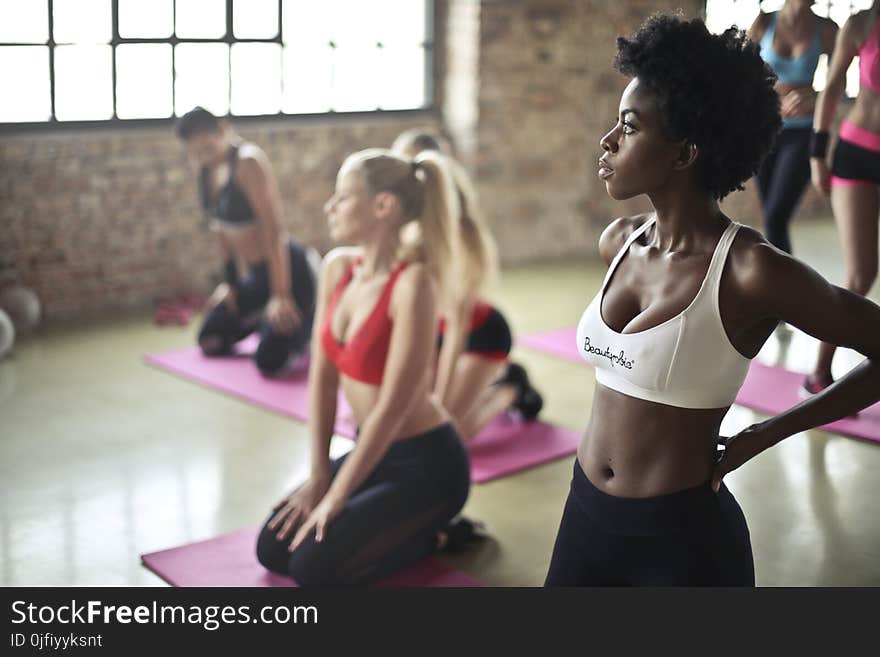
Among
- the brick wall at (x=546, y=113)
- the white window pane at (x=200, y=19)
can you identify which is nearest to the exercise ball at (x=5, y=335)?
the white window pane at (x=200, y=19)

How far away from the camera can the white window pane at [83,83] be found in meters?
6.28

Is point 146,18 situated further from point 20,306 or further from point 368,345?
point 368,345

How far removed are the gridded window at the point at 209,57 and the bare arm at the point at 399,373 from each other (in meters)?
3.89

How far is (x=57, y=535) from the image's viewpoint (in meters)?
3.60

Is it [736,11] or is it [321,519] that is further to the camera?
[736,11]

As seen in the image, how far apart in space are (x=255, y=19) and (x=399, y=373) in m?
4.38

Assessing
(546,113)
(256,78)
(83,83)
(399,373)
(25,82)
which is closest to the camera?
(399,373)

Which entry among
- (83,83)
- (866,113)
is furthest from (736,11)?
(83,83)

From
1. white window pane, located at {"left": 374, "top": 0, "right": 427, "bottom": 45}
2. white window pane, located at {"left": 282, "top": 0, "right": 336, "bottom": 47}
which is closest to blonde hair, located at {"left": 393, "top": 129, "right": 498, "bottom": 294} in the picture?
white window pane, located at {"left": 282, "top": 0, "right": 336, "bottom": 47}

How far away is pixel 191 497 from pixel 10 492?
0.61 metres

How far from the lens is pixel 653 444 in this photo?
1.81 m

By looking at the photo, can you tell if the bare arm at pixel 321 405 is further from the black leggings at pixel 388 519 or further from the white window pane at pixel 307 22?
the white window pane at pixel 307 22

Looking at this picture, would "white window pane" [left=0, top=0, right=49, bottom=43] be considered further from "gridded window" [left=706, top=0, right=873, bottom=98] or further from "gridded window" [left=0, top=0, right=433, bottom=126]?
"gridded window" [left=706, top=0, right=873, bottom=98]

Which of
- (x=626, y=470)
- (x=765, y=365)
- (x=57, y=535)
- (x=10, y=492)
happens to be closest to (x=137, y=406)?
(x=10, y=492)
